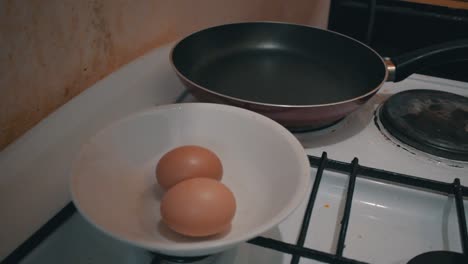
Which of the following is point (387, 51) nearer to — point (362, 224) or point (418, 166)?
point (418, 166)

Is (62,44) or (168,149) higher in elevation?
(62,44)

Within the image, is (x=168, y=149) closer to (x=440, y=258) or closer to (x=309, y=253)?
(x=309, y=253)

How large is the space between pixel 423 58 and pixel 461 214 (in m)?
0.28

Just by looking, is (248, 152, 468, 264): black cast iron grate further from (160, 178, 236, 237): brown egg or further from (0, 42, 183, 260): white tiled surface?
(0, 42, 183, 260): white tiled surface

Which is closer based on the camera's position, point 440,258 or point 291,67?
point 440,258

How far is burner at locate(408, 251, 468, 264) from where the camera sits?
15.3 inches

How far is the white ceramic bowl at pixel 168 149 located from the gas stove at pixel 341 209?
0.12 ft

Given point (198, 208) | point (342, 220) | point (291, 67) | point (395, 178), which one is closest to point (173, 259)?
point (198, 208)

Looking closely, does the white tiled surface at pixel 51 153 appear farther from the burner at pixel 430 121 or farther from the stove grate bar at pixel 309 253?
the burner at pixel 430 121

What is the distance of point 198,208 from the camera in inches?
13.2

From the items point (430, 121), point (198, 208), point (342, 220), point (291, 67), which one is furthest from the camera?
point (291, 67)

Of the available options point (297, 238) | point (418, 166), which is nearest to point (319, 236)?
point (297, 238)

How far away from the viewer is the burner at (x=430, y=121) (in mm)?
556

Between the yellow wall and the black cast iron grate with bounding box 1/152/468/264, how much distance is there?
0.11m
